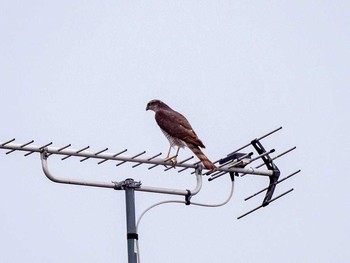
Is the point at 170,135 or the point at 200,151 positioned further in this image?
the point at 170,135

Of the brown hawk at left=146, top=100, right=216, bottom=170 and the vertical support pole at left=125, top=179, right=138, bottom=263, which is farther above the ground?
the brown hawk at left=146, top=100, right=216, bottom=170

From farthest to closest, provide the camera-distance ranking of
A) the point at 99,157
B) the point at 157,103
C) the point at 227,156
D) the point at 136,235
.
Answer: the point at 157,103 → the point at 227,156 → the point at 99,157 → the point at 136,235

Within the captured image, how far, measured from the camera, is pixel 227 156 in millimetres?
10789

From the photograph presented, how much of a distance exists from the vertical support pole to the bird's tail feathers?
5.18 ft

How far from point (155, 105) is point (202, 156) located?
359 cm

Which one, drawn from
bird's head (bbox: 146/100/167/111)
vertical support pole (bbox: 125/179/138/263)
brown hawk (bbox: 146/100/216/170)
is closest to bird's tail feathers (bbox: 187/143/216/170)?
brown hawk (bbox: 146/100/216/170)

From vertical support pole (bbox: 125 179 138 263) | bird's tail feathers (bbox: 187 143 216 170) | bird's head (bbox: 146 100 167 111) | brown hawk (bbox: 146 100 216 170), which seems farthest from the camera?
bird's head (bbox: 146 100 167 111)

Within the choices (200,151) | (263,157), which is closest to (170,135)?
(200,151)

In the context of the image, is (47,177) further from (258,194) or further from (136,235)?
(258,194)

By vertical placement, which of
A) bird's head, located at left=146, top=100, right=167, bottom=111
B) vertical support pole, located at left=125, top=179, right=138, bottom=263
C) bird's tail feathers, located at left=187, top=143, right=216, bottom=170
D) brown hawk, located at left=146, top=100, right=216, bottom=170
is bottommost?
vertical support pole, located at left=125, top=179, right=138, bottom=263

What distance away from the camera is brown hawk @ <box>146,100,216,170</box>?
41.0 ft

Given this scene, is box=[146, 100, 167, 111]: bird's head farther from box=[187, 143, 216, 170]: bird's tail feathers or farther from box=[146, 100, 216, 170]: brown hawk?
box=[187, 143, 216, 170]: bird's tail feathers

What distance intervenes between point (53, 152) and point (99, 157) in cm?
59

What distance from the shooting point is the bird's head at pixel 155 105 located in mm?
14659
